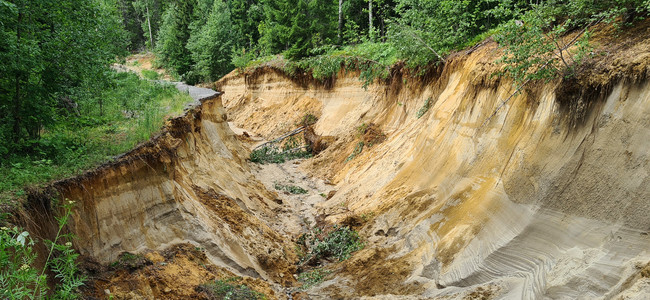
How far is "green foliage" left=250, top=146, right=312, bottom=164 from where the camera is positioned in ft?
61.1

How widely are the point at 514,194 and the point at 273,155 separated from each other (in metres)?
13.8

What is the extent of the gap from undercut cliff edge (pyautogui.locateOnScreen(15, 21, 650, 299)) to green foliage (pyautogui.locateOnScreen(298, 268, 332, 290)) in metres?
0.24

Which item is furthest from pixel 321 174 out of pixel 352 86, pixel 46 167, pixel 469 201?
pixel 46 167

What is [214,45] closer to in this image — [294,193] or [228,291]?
[294,193]

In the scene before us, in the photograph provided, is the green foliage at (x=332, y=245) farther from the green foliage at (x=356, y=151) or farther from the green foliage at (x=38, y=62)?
the green foliage at (x=38, y=62)

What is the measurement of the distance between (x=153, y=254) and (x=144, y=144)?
218 cm

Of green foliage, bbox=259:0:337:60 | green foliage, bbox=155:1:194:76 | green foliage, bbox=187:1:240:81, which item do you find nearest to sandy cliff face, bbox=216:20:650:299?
green foliage, bbox=259:0:337:60

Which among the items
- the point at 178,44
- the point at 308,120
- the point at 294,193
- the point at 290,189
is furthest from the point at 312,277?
the point at 178,44

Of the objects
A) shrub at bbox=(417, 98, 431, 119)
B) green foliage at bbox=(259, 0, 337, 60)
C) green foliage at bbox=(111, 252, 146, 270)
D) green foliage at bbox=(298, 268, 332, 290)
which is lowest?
green foliage at bbox=(298, 268, 332, 290)

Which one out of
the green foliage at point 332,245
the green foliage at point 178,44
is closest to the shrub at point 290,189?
the green foliage at point 332,245

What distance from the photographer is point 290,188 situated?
48.1 ft

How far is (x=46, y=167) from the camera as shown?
5.82 metres

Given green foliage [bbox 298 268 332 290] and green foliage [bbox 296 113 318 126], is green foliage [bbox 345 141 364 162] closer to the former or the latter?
green foliage [bbox 296 113 318 126]

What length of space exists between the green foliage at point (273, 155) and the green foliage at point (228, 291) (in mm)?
11799
